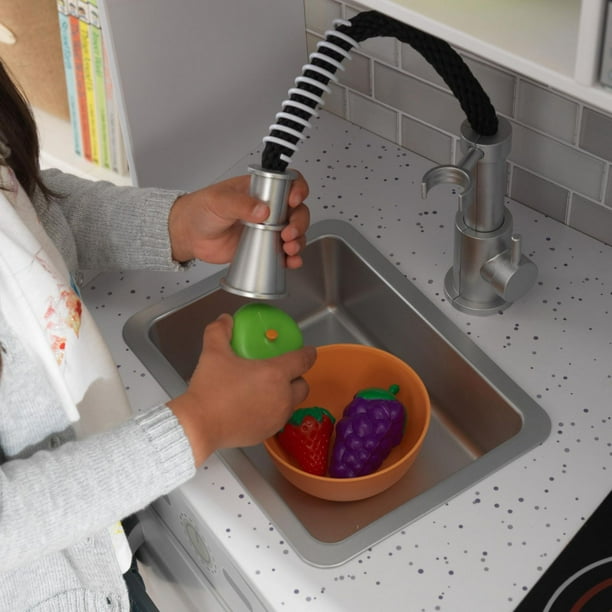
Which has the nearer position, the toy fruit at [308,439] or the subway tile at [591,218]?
the toy fruit at [308,439]

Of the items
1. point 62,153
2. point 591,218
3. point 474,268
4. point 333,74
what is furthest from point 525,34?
point 62,153

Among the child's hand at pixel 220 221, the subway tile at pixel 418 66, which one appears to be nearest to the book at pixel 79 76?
the child's hand at pixel 220 221

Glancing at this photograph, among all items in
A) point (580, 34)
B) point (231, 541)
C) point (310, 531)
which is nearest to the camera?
point (580, 34)

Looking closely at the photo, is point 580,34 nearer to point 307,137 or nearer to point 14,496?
point 14,496

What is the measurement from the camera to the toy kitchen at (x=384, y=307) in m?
0.96

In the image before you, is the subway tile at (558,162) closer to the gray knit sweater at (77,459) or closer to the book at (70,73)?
the gray knit sweater at (77,459)

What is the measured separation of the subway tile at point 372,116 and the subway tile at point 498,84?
0.59 ft

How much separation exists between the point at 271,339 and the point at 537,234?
0.42 m

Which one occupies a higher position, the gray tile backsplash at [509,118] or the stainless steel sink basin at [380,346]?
the gray tile backsplash at [509,118]

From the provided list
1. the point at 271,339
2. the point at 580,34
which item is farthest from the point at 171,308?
the point at 580,34

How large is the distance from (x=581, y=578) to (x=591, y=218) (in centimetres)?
49

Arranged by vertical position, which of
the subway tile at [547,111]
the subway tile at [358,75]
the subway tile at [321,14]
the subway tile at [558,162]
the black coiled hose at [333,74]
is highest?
the black coiled hose at [333,74]

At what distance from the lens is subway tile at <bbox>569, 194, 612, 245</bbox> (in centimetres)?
123

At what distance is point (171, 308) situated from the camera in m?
1.25
